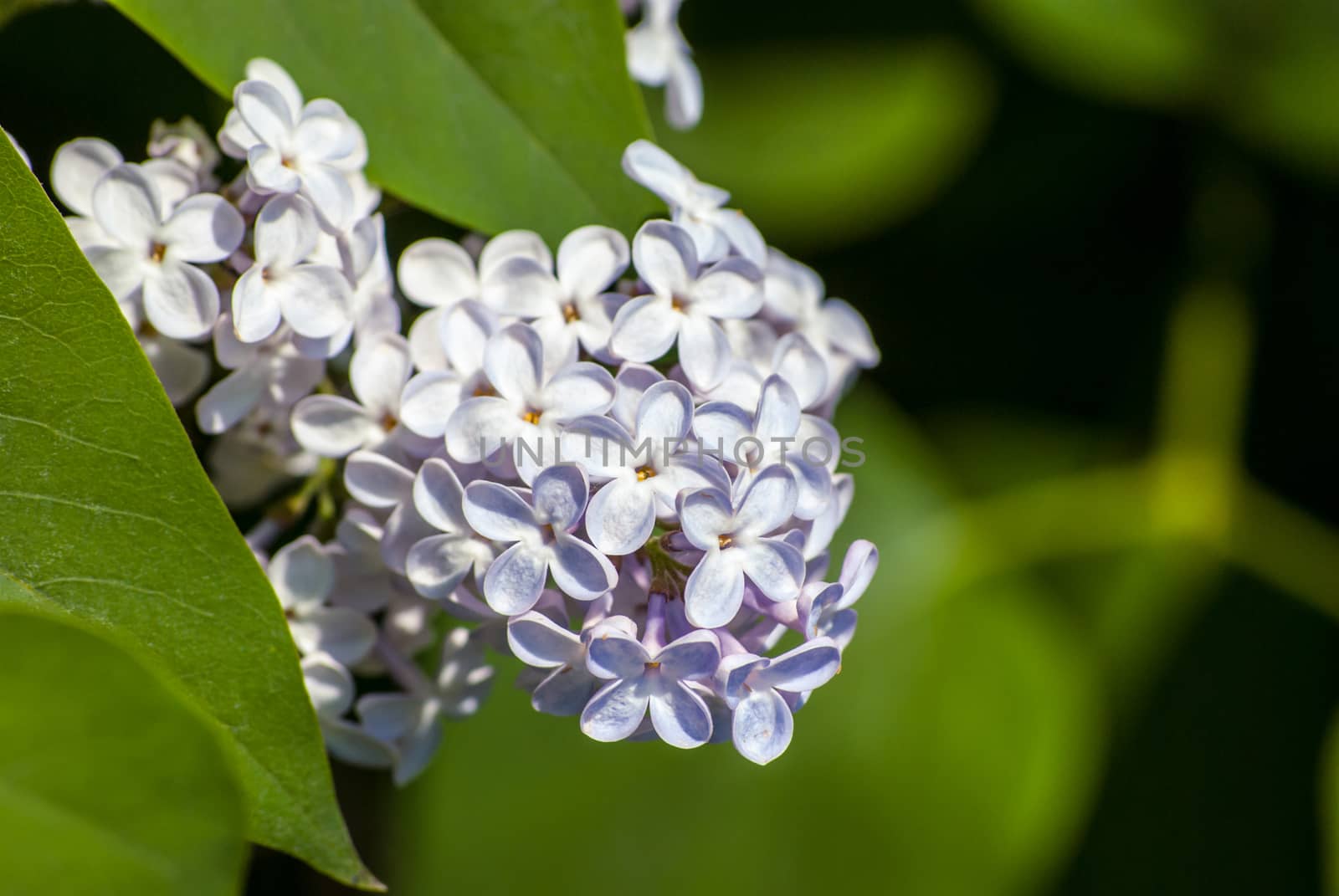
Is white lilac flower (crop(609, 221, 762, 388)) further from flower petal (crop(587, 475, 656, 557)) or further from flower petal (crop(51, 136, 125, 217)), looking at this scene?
flower petal (crop(51, 136, 125, 217))

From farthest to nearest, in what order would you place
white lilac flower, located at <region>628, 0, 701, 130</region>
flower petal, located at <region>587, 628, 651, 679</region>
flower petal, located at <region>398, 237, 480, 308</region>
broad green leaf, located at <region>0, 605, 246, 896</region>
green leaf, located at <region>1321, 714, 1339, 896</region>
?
1. green leaf, located at <region>1321, 714, 1339, 896</region>
2. white lilac flower, located at <region>628, 0, 701, 130</region>
3. flower petal, located at <region>398, 237, 480, 308</region>
4. flower petal, located at <region>587, 628, 651, 679</region>
5. broad green leaf, located at <region>0, 605, 246, 896</region>

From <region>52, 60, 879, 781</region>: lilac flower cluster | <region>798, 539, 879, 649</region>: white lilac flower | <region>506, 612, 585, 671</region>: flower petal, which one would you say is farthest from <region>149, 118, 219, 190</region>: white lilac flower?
<region>798, 539, 879, 649</region>: white lilac flower

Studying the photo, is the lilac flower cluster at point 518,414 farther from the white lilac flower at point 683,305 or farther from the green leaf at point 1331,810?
the green leaf at point 1331,810

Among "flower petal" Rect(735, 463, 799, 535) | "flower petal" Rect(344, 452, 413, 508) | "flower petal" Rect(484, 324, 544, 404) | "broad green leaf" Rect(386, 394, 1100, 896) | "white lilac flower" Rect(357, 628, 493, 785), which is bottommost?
"broad green leaf" Rect(386, 394, 1100, 896)

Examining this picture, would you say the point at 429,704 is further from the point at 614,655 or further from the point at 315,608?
the point at 614,655

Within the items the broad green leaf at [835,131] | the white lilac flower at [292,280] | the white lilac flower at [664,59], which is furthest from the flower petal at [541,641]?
the broad green leaf at [835,131]

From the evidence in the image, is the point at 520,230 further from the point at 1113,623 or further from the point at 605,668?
the point at 1113,623

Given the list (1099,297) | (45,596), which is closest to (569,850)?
(45,596)

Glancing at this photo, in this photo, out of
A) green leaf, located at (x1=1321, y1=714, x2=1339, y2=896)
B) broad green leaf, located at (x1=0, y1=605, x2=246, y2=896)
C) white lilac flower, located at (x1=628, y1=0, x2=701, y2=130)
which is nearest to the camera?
broad green leaf, located at (x1=0, y1=605, x2=246, y2=896)
